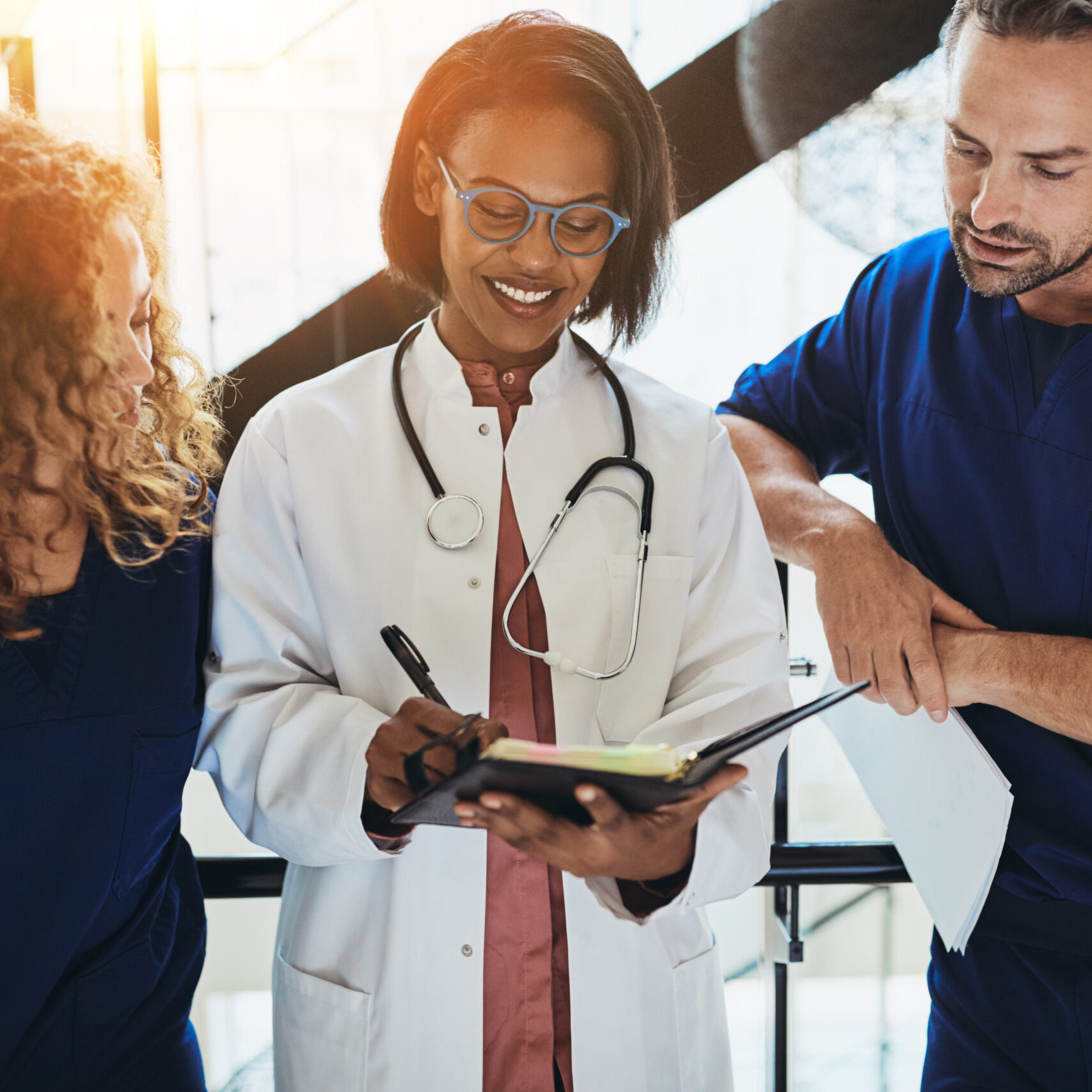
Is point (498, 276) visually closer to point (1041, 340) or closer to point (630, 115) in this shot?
point (630, 115)

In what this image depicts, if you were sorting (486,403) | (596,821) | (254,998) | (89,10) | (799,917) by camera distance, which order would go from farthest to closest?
(89,10), (254,998), (799,917), (486,403), (596,821)

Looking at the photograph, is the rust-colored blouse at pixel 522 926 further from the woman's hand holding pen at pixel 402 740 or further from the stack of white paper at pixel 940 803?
the stack of white paper at pixel 940 803

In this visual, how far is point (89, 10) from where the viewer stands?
2043 millimetres

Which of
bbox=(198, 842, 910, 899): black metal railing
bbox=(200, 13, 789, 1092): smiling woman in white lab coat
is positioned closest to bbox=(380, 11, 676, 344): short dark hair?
bbox=(200, 13, 789, 1092): smiling woman in white lab coat

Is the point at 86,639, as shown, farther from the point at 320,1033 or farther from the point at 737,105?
the point at 737,105

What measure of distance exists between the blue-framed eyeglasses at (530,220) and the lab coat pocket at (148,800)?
0.60 meters

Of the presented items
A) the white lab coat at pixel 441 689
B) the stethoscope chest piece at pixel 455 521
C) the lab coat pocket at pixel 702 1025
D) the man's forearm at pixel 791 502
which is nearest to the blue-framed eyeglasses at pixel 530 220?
the white lab coat at pixel 441 689

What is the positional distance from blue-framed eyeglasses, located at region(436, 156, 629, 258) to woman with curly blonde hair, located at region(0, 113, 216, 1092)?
13.0 inches

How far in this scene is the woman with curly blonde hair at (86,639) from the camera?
0.87 m

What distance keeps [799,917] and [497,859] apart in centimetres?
54

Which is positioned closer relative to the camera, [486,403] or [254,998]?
[486,403]

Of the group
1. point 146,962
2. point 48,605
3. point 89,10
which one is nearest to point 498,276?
point 48,605

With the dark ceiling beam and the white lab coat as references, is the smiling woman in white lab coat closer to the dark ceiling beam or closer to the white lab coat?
the white lab coat

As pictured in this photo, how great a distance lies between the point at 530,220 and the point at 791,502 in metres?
0.51
